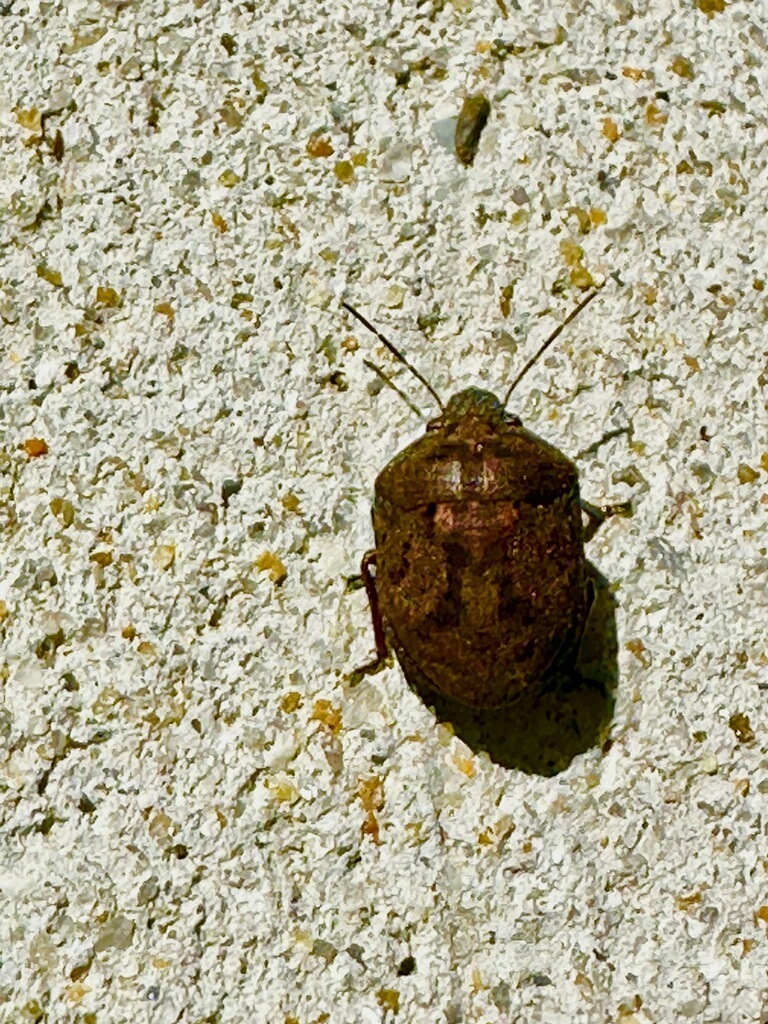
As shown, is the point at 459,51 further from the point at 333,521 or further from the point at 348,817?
the point at 348,817

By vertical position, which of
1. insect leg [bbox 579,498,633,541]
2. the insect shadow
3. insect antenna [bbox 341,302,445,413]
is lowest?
the insect shadow

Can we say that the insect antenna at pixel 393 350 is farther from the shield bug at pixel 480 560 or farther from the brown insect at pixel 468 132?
the brown insect at pixel 468 132

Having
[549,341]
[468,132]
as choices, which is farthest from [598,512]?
[468,132]

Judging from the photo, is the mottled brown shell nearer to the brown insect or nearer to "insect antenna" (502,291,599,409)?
"insect antenna" (502,291,599,409)

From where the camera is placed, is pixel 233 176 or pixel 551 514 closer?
pixel 551 514

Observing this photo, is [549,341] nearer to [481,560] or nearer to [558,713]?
[481,560]

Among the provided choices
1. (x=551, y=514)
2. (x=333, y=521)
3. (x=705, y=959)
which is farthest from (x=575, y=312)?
(x=705, y=959)

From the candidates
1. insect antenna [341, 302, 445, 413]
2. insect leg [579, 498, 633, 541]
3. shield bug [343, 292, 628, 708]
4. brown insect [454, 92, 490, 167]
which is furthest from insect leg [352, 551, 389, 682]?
brown insect [454, 92, 490, 167]
